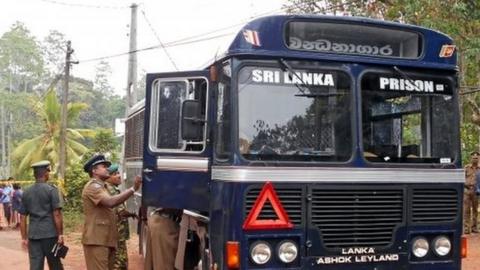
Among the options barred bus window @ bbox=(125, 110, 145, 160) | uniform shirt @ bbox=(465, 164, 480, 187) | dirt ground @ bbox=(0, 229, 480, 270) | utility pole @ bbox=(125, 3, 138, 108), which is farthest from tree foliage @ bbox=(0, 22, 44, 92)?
uniform shirt @ bbox=(465, 164, 480, 187)

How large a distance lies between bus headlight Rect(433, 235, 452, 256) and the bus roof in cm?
154

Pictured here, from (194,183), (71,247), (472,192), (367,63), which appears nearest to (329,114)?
(367,63)

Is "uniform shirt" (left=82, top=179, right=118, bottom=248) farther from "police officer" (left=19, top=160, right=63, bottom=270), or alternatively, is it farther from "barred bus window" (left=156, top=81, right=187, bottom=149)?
"barred bus window" (left=156, top=81, right=187, bottom=149)

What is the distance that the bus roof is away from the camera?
5395 millimetres

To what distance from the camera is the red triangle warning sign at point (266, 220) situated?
520cm

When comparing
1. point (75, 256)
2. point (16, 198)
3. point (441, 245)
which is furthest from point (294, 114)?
point (16, 198)

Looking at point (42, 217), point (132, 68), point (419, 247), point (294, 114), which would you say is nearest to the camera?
point (294, 114)

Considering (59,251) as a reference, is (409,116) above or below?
above

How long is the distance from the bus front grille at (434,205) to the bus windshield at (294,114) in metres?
0.79

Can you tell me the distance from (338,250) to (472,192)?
986 cm

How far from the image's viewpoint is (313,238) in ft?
17.6

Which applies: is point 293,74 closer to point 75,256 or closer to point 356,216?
point 356,216

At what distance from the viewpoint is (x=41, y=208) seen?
24.8 feet

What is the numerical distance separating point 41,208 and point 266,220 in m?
3.44
